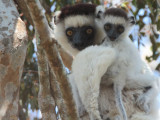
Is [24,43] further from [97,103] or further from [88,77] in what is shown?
[97,103]

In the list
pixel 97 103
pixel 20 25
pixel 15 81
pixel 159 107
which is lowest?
pixel 159 107

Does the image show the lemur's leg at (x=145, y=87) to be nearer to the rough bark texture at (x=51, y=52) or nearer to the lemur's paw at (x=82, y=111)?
the lemur's paw at (x=82, y=111)

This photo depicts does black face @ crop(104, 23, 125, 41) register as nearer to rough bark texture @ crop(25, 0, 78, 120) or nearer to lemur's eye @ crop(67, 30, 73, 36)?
lemur's eye @ crop(67, 30, 73, 36)

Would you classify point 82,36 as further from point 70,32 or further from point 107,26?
point 107,26

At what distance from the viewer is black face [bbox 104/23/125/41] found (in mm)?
3715

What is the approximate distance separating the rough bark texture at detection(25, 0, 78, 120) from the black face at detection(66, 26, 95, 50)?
1.21 metres

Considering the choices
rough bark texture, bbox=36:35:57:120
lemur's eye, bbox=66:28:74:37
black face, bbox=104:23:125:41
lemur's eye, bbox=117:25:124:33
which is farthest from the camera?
lemur's eye, bbox=66:28:74:37

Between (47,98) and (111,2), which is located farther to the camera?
(111,2)

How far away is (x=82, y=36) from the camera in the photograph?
4.12 metres

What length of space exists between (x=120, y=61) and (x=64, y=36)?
4.51 feet

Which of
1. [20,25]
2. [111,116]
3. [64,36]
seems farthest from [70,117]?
[64,36]

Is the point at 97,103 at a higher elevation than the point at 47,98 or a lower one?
lower

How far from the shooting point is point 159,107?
3580mm

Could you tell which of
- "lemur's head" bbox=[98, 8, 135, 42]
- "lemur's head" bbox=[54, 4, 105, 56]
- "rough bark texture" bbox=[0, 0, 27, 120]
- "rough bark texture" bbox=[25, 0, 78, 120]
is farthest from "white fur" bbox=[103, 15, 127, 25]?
"rough bark texture" bbox=[25, 0, 78, 120]
